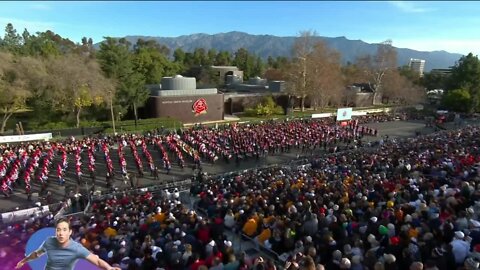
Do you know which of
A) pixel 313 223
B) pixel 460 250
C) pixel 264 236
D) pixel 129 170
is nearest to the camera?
pixel 460 250

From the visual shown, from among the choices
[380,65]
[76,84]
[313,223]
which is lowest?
[313,223]

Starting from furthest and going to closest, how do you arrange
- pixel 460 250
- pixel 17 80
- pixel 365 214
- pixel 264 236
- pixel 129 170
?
1. pixel 17 80
2. pixel 129 170
3. pixel 365 214
4. pixel 264 236
5. pixel 460 250

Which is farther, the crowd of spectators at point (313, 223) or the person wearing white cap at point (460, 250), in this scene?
the crowd of spectators at point (313, 223)

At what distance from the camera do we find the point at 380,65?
6097 centimetres

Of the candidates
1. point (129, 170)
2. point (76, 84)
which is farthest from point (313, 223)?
point (76, 84)

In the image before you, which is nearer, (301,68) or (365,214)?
(365,214)

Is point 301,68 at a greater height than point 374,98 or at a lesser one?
greater

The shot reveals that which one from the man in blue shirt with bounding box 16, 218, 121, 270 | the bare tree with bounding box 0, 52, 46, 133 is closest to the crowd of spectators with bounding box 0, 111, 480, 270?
the man in blue shirt with bounding box 16, 218, 121, 270

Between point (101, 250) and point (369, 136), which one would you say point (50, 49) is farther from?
point (101, 250)

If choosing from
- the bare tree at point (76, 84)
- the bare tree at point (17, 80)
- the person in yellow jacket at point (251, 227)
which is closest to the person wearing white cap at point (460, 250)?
the person in yellow jacket at point (251, 227)

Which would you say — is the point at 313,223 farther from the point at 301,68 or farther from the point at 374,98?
the point at 374,98

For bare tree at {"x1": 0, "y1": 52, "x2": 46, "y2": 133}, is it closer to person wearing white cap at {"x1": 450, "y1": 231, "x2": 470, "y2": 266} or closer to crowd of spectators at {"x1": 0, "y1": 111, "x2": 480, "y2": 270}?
crowd of spectators at {"x1": 0, "y1": 111, "x2": 480, "y2": 270}

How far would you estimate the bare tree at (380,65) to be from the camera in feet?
198

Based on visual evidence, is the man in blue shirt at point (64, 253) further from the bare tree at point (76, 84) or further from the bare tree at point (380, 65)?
the bare tree at point (380, 65)
